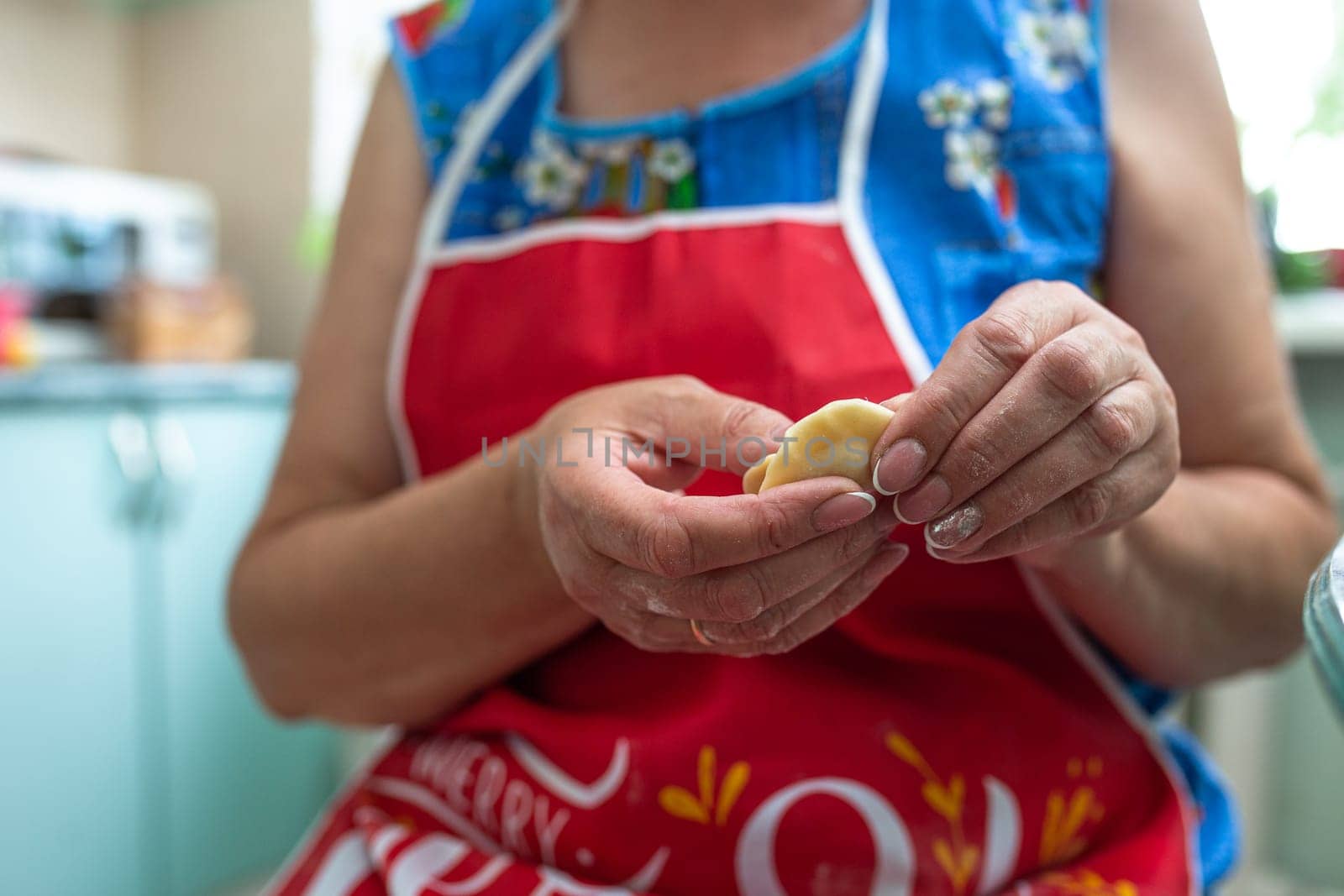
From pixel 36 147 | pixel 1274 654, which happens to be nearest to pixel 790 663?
pixel 1274 654

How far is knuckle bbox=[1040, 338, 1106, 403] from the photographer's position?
0.36 meters

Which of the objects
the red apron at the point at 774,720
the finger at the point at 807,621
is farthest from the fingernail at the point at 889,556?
the red apron at the point at 774,720

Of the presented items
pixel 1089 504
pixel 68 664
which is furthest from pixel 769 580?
pixel 68 664

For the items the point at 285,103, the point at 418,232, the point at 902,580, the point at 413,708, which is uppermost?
the point at 285,103

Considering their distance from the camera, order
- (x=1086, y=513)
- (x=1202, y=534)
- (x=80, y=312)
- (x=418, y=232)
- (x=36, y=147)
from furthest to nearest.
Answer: (x=36, y=147)
(x=80, y=312)
(x=418, y=232)
(x=1202, y=534)
(x=1086, y=513)

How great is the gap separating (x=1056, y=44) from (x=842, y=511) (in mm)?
353

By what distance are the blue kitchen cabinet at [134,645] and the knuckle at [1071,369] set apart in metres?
1.48

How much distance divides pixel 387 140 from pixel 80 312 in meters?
1.63

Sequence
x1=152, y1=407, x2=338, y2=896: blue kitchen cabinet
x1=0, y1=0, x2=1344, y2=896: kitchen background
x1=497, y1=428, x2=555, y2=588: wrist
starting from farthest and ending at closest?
x1=152, y1=407, x2=338, y2=896: blue kitchen cabinet, x1=0, y1=0, x2=1344, y2=896: kitchen background, x1=497, y1=428, x2=555, y2=588: wrist

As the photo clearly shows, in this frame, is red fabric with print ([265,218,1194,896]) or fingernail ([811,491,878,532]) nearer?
fingernail ([811,491,878,532])

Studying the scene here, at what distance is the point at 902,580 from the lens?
549 mm

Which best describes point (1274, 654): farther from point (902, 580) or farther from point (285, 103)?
point (285, 103)

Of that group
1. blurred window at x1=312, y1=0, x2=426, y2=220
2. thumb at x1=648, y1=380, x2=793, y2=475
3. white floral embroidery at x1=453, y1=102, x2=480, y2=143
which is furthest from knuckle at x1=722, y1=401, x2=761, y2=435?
blurred window at x1=312, y1=0, x2=426, y2=220

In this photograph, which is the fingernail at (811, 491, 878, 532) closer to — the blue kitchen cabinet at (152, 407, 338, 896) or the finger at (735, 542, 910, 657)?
the finger at (735, 542, 910, 657)
